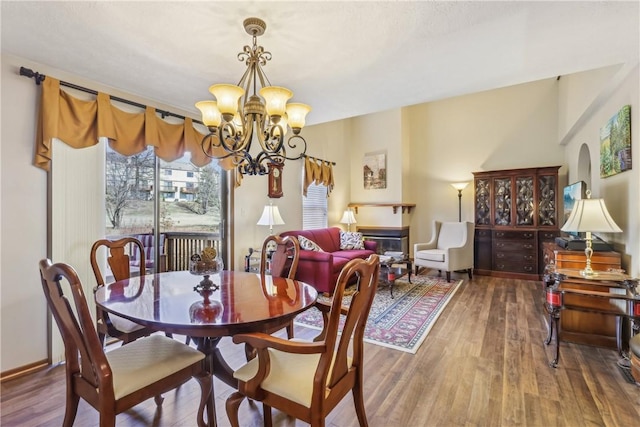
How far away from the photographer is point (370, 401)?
196 cm

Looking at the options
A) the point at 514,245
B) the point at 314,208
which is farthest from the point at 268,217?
the point at 514,245

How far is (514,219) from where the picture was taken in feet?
17.8

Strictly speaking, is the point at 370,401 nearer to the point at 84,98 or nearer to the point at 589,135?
the point at 84,98

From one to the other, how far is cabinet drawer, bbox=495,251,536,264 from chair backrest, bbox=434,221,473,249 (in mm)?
697

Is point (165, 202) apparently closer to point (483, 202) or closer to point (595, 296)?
point (595, 296)

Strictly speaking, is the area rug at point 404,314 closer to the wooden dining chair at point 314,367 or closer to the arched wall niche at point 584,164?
the wooden dining chair at point 314,367

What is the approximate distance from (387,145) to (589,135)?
137 inches

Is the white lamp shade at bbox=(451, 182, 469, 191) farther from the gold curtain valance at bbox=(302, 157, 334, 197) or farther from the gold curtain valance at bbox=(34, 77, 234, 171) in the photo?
the gold curtain valance at bbox=(34, 77, 234, 171)

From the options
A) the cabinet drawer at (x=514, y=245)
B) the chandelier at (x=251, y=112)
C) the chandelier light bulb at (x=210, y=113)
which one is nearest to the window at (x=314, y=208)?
the cabinet drawer at (x=514, y=245)

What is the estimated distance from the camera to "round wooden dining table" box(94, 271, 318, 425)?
1363 mm

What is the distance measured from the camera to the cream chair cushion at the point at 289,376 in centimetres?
130

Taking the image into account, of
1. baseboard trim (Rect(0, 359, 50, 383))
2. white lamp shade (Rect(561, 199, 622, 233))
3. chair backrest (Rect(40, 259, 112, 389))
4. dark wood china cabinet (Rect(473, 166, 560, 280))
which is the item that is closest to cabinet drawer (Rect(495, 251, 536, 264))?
dark wood china cabinet (Rect(473, 166, 560, 280))

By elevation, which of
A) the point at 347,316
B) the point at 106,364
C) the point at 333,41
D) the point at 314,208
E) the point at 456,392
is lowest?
the point at 456,392

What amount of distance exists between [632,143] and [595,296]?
4.26 ft
